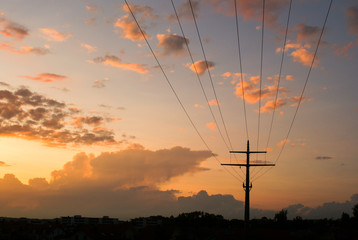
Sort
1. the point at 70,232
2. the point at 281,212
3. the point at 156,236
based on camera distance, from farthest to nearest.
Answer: the point at 281,212
the point at 70,232
the point at 156,236

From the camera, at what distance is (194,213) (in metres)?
126

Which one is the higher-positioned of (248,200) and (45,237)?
(248,200)

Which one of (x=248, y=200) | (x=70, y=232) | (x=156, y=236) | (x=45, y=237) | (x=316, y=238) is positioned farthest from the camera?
(x=248, y=200)

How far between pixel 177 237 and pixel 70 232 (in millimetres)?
14429

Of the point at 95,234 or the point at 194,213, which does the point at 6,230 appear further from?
the point at 194,213

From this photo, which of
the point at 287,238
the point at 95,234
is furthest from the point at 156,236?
the point at 287,238

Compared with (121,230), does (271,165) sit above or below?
above

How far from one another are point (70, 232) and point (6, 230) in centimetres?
1148

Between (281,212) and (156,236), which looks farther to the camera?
(281,212)

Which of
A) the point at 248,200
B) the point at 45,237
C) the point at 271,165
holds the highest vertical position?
the point at 271,165

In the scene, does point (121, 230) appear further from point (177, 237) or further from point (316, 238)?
point (316, 238)

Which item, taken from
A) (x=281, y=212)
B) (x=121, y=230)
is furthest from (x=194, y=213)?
(x=121, y=230)

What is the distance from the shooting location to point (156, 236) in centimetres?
4334

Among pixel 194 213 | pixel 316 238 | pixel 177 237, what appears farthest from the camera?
pixel 194 213
